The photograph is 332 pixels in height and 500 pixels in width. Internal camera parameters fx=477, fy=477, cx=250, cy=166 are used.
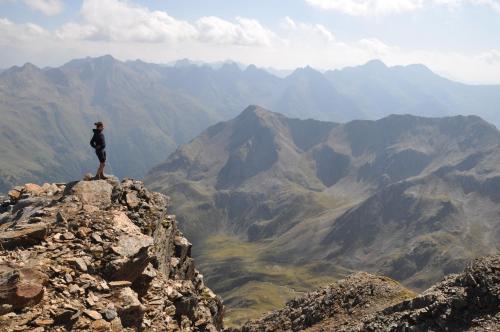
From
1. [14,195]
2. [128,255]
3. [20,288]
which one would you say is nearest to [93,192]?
[128,255]

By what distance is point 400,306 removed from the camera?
37.0m

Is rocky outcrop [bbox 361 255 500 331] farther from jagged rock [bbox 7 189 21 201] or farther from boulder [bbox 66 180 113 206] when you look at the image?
jagged rock [bbox 7 189 21 201]

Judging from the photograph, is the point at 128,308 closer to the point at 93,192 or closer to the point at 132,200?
the point at 93,192

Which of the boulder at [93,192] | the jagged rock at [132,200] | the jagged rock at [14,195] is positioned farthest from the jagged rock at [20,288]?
the jagged rock at [14,195]

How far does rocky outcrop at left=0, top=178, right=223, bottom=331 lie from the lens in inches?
936

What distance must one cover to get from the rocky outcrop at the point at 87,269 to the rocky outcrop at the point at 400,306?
14.5 metres

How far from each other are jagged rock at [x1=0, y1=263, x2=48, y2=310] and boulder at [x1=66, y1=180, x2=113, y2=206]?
11.5m

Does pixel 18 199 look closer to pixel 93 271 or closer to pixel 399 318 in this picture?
Result: pixel 93 271

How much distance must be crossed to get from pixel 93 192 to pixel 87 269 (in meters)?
10.7

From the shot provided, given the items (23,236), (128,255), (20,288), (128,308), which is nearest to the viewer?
(20,288)

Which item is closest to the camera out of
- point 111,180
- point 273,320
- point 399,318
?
point 399,318

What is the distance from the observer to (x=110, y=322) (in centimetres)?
2505

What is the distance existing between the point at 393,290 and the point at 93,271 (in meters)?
32.2

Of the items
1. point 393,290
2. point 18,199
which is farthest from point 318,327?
point 18,199
